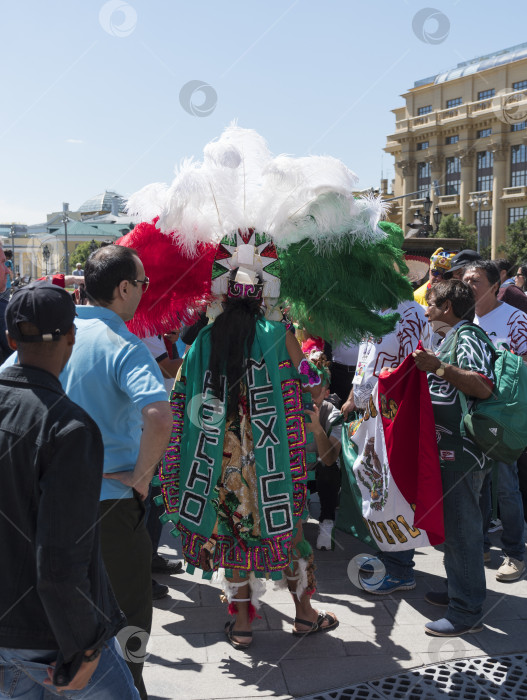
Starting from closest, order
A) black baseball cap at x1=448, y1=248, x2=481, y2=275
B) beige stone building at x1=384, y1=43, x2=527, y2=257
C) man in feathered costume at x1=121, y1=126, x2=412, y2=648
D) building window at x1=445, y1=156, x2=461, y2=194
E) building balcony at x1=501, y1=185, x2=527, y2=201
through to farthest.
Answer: man in feathered costume at x1=121, y1=126, x2=412, y2=648, black baseball cap at x1=448, y1=248, x2=481, y2=275, building balcony at x1=501, y1=185, x2=527, y2=201, beige stone building at x1=384, y1=43, x2=527, y2=257, building window at x1=445, y1=156, x2=461, y2=194

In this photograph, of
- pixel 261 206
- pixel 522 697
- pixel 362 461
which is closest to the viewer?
pixel 522 697

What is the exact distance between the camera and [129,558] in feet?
7.80

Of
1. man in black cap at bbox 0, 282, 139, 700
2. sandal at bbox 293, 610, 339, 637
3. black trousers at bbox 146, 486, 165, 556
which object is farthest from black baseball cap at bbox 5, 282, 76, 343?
black trousers at bbox 146, 486, 165, 556

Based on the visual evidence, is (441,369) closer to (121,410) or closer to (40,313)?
(121,410)

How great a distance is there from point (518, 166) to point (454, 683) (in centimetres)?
6399

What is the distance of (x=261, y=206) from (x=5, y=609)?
7.06 ft

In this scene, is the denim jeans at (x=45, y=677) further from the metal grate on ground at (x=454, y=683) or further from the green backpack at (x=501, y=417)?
the green backpack at (x=501, y=417)

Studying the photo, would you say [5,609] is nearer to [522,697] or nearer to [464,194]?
[522,697]

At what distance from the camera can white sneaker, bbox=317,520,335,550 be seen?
15.3 feet

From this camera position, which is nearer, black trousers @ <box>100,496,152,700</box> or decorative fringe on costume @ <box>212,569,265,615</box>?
black trousers @ <box>100,496,152,700</box>

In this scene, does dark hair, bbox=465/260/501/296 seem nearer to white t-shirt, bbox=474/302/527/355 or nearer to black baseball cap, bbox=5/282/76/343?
white t-shirt, bbox=474/302/527/355

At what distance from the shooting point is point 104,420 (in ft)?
7.58

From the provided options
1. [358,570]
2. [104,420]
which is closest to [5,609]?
[104,420]

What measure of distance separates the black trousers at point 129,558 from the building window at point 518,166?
64000 millimetres
